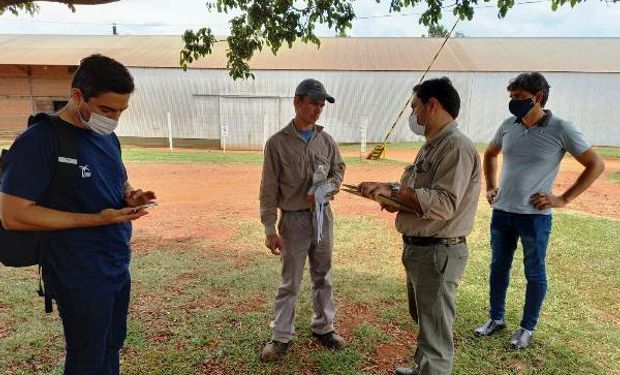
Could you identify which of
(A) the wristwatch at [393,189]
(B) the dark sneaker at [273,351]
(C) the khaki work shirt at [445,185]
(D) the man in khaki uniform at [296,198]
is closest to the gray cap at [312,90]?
(D) the man in khaki uniform at [296,198]

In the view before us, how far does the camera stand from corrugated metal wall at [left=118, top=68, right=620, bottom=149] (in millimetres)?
23844

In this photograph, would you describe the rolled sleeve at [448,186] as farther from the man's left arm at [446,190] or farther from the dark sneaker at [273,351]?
the dark sneaker at [273,351]

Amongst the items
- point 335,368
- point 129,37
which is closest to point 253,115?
point 129,37

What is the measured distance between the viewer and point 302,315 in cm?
415

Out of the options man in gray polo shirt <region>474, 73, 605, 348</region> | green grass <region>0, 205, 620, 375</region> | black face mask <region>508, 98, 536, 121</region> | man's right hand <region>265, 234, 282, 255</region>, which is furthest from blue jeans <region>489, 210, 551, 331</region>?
man's right hand <region>265, 234, 282, 255</region>

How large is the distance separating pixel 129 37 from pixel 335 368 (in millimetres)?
32860

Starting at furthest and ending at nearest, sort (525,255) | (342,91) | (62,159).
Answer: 1. (342,91)
2. (525,255)
3. (62,159)

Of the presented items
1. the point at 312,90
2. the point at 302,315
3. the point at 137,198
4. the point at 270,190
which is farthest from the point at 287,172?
the point at 302,315

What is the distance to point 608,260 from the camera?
18.9ft

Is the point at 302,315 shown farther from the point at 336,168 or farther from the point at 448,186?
Result: the point at 448,186

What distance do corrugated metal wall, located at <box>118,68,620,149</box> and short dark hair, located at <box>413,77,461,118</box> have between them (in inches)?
839

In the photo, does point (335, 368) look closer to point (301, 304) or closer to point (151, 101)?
point (301, 304)

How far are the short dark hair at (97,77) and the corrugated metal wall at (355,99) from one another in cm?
2164

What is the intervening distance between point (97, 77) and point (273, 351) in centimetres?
237
